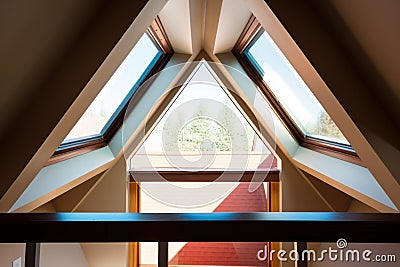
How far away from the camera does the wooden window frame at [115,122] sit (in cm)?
273

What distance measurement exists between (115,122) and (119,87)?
1.23 ft

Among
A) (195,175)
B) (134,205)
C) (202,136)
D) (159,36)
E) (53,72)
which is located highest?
(159,36)

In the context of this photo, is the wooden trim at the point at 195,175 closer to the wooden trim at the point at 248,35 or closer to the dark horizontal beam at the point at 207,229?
the wooden trim at the point at 248,35

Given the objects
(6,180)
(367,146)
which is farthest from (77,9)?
(367,146)

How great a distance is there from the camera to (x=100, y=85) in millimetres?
1923

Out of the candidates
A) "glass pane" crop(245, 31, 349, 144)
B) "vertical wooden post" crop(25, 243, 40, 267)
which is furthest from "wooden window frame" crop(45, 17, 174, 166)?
"vertical wooden post" crop(25, 243, 40, 267)

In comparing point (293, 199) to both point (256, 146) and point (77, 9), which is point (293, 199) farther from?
point (77, 9)

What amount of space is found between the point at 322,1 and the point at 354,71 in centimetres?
35

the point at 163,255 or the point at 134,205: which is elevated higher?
the point at 134,205

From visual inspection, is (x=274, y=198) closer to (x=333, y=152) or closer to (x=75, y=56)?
(x=333, y=152)

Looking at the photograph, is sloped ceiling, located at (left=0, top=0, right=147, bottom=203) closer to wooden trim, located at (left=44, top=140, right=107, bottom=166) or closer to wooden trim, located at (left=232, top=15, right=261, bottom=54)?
wooden trim, located at (left=44, top=140, right=107, bottom=166)

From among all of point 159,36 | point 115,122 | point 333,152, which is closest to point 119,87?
point 115,122

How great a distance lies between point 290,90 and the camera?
3.15m

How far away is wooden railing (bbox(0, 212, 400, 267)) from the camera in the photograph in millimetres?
905
